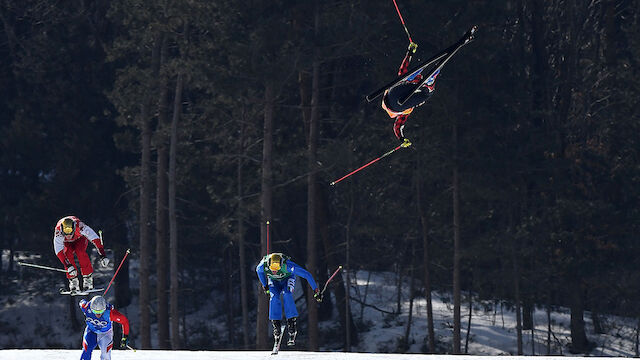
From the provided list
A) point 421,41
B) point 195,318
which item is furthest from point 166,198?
point 421,41

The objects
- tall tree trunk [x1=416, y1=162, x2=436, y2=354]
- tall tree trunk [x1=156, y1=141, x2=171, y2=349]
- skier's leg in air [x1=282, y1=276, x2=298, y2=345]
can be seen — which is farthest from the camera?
tall tree trunk [x1=156, y1=141, x2=171, y2=349]

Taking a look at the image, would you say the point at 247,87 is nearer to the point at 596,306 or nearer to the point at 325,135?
the point at 325,135

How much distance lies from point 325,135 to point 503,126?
5596mm

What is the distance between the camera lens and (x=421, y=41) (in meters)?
28.3

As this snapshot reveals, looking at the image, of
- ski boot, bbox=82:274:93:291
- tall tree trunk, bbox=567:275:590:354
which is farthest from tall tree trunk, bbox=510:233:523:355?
ski boot, bbox=82:274:93:291

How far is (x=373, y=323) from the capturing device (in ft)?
119

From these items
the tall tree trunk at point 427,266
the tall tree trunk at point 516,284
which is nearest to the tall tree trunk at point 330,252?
the tall tree trunk at point 427,266

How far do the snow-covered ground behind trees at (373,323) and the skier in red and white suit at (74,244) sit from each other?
13.7 m

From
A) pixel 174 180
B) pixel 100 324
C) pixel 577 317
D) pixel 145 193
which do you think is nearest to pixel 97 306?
pixel 100 324

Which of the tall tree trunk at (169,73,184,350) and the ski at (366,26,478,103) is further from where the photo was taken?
the tall tree trunk at (169,73,184,350)

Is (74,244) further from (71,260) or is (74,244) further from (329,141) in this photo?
(329,141)

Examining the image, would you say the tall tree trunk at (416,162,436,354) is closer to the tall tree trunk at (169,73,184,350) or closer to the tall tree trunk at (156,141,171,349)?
the tall tree trunk at (169,73,184,350)

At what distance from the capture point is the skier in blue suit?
17.1 m

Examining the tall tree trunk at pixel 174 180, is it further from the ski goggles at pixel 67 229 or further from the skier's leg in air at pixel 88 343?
the skier's leg in air at pixel 88 343
